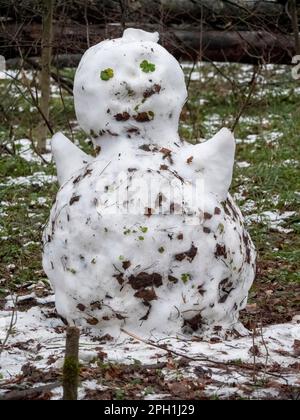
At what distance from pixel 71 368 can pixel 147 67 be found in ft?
6.91

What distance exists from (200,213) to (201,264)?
11.7 inches

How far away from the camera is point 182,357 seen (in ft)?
15.6

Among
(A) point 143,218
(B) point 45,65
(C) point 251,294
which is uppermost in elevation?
(A) point 143,218

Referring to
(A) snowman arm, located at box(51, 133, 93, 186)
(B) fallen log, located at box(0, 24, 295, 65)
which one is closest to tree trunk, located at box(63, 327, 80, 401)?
(A) snowman arm, located at box(51, 133, 93, 186)

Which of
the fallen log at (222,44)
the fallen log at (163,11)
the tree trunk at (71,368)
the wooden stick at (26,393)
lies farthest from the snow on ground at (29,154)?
the tree trunk at (71,368)

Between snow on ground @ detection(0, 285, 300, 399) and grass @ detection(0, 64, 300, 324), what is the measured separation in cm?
73

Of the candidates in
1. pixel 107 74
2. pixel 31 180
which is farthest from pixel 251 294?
pixel 31 180

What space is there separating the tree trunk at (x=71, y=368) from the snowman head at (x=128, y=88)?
1.70 metres

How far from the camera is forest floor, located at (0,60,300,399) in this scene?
4.49 m

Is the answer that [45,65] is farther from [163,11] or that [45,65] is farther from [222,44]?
[222,44]

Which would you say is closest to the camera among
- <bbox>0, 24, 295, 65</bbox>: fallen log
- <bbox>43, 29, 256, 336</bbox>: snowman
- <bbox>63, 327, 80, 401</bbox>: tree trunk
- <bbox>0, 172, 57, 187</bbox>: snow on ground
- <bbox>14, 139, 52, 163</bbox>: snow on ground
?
<bbox>63, 327, 80, 401</bbox>: tree trunk

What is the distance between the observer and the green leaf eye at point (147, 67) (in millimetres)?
5230

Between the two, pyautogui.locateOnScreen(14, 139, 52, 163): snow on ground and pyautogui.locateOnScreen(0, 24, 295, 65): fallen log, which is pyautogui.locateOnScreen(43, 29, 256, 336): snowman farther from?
pyautogui.locateOnScreen(0, 24, 295, 65): fallen log

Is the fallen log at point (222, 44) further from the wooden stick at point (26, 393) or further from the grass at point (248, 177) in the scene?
the wooden stick at point (26, 393)
